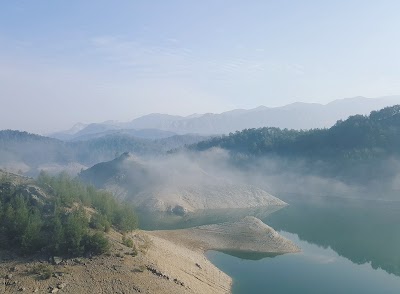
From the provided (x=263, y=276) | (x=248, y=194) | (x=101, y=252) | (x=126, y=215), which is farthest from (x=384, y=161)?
(x=101, y=252)

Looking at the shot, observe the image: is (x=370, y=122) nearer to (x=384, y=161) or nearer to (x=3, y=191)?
(x=384, y=161)

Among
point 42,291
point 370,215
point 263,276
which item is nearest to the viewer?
point 42,291

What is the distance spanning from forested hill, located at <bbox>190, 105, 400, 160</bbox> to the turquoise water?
23.2m

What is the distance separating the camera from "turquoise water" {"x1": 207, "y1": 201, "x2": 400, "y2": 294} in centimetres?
2867

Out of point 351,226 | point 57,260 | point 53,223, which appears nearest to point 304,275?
point 57,260

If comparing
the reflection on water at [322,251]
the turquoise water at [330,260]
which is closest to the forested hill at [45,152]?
the reflection on water at [322,251]

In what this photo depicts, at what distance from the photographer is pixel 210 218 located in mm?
55594

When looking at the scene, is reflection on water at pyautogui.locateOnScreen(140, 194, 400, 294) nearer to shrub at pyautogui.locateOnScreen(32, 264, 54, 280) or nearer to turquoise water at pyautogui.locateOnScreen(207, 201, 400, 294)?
turquoise water at pyautogui.locateOnScreen(207, 201, 400, 294)

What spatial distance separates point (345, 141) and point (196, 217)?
41919mm

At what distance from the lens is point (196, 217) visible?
5659 centimetres

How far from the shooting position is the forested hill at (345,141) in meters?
76.6

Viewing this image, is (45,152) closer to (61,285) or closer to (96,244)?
(96,244)

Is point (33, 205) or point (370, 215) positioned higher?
point (33, 205)

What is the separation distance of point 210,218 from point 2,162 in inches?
4581
